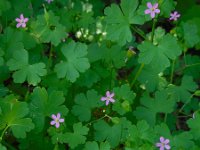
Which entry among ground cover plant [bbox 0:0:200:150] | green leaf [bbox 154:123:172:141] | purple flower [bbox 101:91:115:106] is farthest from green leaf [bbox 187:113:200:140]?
purple flower [bbox 101:91:115:106]

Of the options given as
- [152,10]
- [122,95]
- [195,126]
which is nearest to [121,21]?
[152,10]

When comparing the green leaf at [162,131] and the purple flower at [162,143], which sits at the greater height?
the green leaf at [162,131]

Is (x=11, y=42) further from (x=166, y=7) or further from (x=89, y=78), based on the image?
(x=166, y=7)

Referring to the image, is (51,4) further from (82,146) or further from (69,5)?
(82,146)

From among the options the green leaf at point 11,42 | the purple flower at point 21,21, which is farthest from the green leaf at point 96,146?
the purple flower at point 21,21

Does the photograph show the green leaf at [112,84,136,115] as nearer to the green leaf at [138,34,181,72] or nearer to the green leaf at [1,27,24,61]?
the green leaf at [138,34,181,72]

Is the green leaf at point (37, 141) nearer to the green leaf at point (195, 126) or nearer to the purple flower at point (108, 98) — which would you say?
the purple flower at point (108, 98)
